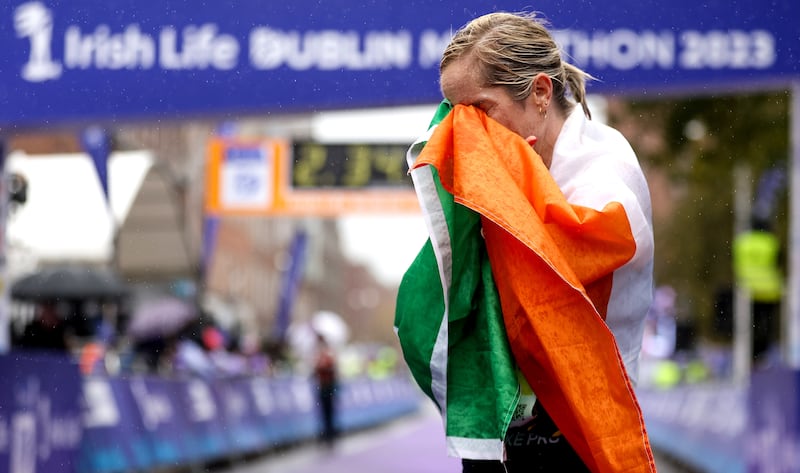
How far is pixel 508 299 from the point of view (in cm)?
218

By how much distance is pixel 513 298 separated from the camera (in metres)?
2.17

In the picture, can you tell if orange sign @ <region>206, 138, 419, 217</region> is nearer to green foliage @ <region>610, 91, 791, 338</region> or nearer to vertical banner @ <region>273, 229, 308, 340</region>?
green foliage @ <region>610, 91, 791, 338</region>

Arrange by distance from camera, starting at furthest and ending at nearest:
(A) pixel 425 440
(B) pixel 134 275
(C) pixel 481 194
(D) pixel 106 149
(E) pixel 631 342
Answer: (B) pixel 134 275 < (A) pixel 425 440 < (D) pixel 106 149 < (E) pixel 631 342 < (C) pixel 481 194

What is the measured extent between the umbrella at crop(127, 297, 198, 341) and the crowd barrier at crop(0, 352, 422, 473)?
64.5 inches

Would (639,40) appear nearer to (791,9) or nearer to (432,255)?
(791,9)

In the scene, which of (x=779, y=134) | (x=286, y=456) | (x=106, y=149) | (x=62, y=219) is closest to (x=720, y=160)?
(x=779, y=134)

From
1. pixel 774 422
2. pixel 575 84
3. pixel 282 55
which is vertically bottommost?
pixel 774 422

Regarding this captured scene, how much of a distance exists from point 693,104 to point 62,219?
7.53m

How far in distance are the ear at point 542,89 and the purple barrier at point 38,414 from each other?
5163mm

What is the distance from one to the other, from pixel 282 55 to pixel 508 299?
12.2 ft

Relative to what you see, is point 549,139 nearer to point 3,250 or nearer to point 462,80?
point 462,80

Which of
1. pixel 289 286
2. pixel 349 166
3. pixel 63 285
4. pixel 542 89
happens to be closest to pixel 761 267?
pixel 349 166

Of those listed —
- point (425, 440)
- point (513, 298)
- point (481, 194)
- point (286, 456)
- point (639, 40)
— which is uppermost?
point (639, 40)

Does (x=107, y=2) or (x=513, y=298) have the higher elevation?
(x=107, y=2)
